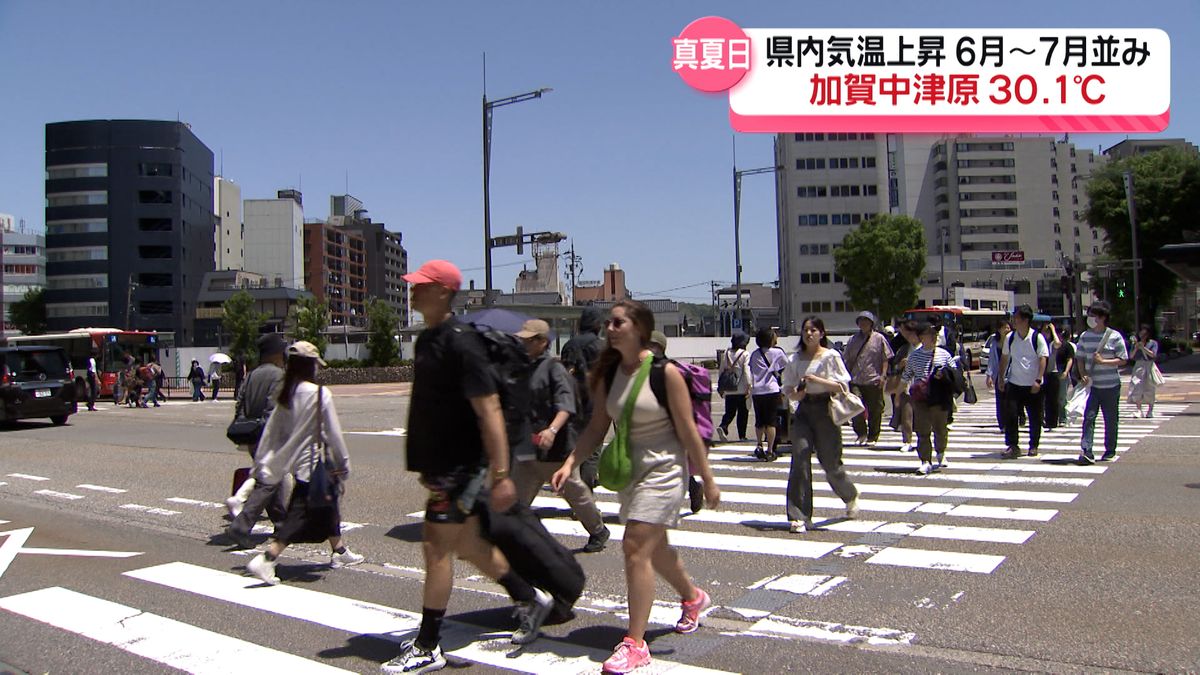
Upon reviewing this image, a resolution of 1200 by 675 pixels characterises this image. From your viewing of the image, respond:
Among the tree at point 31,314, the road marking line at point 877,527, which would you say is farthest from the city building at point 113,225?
the road marking line at point 877,527

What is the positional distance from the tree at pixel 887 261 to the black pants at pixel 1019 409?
57.5m

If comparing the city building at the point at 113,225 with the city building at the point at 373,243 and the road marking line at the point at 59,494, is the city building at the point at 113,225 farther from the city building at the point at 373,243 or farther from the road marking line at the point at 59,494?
the road marking line at the point at 59,494

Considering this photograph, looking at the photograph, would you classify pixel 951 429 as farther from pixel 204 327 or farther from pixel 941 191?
pixel 941 191

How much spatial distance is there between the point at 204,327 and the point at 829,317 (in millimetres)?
63949

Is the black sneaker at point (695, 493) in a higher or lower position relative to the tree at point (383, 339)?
lower

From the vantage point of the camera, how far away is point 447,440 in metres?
4.19

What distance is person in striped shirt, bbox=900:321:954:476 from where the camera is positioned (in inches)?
378

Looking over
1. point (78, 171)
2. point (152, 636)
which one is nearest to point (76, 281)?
point (78, 171)

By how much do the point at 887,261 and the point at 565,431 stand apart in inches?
2535

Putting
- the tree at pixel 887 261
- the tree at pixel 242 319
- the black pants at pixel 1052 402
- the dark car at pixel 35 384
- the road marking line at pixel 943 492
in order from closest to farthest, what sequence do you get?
the road marking line at pixel 943 492, the black pants at pixel 1052 402, the dark car at pixel 35 384, the tree at pixel 242 319, the tree at pixel 887 261

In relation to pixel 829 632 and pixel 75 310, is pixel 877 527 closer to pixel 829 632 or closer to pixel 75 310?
pixel 829 632

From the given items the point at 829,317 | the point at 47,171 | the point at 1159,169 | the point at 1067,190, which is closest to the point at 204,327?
the point at 47,171

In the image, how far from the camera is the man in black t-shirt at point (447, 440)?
4.08 meters

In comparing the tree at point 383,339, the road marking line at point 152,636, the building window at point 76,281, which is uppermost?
the building window at point 76,281
